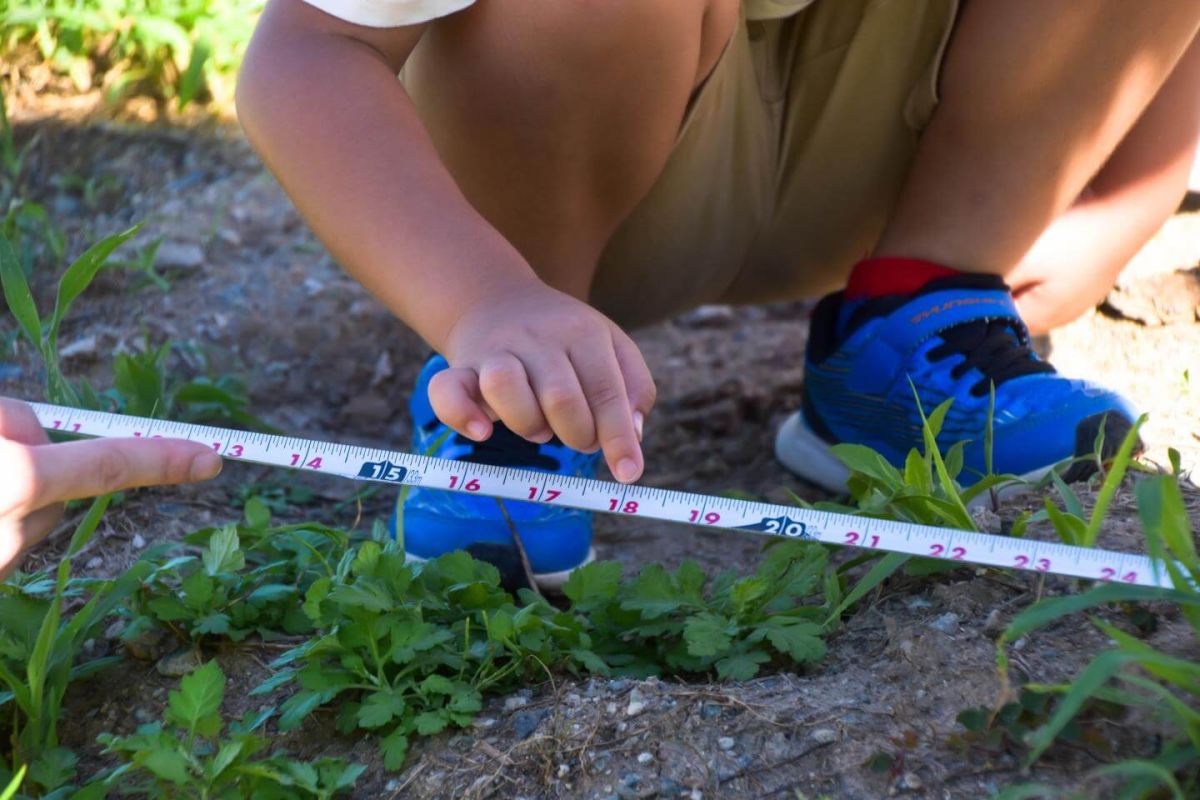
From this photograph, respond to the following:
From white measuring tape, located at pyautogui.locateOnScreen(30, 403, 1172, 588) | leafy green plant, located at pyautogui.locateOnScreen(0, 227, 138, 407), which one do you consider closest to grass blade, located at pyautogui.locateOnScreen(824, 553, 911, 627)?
white measuring tape, located at pyautogui.locateOnScreen(30, 403, 1172, 588)

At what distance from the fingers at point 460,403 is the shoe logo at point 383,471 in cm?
27

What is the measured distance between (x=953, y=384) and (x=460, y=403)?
0.96 metres

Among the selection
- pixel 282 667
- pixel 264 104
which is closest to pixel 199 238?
pixel 264 104

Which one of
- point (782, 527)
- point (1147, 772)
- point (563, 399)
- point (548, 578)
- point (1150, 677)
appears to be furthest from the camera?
point (548, 578)

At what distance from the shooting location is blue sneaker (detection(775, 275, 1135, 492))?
1.85m

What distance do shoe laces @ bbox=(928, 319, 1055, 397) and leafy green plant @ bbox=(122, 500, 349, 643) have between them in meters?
1.01

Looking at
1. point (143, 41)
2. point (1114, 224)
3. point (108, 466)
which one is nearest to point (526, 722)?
point (108, 466)

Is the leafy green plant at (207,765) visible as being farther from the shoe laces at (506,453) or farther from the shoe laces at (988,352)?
the shoe laces at (988,352)

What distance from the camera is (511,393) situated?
1321 mm

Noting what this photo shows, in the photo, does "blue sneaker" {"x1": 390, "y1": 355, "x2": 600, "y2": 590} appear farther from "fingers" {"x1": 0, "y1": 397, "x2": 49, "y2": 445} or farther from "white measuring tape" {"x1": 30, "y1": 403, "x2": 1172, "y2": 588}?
"fingers" {"x1": 0, "y1": 397, "x2": 49, "y2": 445}

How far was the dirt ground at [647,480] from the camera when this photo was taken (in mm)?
1261

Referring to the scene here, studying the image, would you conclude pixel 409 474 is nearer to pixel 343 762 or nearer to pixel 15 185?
pixel 343 762

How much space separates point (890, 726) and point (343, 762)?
57 centimetres

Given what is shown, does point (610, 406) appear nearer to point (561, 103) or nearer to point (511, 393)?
point (511, 393)
